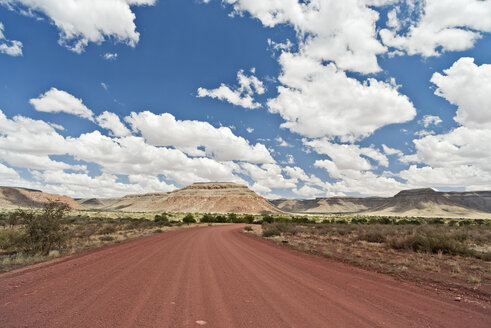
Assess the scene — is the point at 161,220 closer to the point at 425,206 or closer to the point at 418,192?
the point at 425,206

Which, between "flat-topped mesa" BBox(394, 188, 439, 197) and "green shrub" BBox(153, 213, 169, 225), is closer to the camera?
"green shrub" BBox(153, 213, 169, 225)

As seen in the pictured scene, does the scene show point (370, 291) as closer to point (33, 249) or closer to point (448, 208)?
point (33, 249)

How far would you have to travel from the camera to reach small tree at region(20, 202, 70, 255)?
15.1m

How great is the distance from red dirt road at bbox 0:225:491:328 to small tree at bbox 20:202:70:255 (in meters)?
5.90

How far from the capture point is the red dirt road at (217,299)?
5242 millimetres

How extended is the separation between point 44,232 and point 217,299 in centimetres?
1401

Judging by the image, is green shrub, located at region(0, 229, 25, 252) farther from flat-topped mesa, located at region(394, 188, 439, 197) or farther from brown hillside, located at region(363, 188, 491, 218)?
flat-topped mesa, located at region(394, 188, 439, 197)

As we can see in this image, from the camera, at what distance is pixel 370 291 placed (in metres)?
7.79

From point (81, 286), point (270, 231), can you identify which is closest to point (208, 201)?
point (270, 231)

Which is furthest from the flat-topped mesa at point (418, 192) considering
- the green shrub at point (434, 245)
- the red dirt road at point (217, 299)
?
the red dirt road at point (217, 299)

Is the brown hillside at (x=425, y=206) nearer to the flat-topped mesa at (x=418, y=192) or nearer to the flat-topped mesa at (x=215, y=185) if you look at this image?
the flat-topped mesa at (x=418, y=192)

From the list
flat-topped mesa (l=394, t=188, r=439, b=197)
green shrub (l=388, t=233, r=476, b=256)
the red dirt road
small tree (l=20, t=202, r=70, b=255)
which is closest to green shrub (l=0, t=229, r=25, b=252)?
small tree (l=20, t=202, r=70, b=255)

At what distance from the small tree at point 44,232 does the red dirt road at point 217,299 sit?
590cm

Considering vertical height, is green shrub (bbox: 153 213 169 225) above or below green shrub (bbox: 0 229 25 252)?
below
